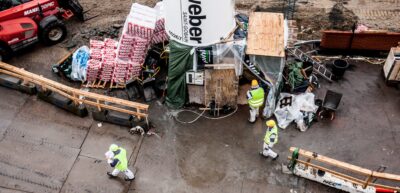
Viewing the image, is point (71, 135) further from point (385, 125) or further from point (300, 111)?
point (385, 125)

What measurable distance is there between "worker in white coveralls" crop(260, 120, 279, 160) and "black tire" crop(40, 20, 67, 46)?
33.0 ft

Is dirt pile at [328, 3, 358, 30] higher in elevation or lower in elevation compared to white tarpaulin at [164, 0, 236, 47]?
lower

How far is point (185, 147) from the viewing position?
45.0 feet

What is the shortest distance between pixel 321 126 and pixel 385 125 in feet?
7.02

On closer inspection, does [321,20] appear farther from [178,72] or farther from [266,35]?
[178,72]

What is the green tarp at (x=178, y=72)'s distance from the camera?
14.0 m

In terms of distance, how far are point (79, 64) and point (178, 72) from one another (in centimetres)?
417

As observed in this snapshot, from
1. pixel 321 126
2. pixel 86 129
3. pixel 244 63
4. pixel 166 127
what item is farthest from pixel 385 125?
pixel 86 129

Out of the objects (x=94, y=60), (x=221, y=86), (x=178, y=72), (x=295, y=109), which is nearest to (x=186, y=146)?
(x=221, y=86)

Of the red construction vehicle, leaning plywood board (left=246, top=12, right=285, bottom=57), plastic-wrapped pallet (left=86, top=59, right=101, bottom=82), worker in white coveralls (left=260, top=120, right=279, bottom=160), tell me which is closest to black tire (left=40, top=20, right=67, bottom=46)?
the red construction vehicle

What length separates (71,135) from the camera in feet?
46.3

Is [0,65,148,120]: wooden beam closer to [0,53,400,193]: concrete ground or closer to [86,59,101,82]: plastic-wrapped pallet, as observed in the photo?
[0,53,400,193]: concrete ground

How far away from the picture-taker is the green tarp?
14016mm

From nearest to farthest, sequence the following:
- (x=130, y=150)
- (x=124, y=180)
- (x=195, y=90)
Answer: (x=124, y=180)
(x=130, y=150)
(x=195, y=90)
